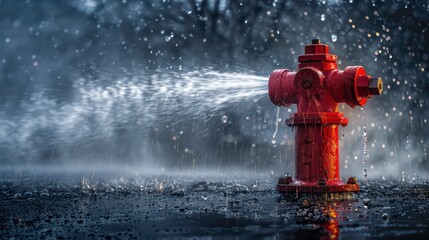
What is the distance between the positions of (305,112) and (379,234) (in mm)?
4168

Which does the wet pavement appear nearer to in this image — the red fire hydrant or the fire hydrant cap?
the red fire hydrant

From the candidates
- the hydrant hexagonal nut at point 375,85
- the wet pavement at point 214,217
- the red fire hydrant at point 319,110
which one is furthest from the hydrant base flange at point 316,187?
the hydrant hexagonal nut at point 375,85

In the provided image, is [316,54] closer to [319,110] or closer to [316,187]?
[319,110]

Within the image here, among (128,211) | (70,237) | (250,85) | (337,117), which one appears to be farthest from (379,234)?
(250,85)

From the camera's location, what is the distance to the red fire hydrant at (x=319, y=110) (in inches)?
359

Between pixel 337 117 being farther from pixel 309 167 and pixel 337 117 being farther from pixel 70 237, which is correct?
pixel 70 237

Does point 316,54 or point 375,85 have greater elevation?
point 316,54

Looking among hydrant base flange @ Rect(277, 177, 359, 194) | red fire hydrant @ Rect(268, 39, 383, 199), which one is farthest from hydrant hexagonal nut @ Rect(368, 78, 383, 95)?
hydrant base flange @ Rect(277, 177, 359, 194)

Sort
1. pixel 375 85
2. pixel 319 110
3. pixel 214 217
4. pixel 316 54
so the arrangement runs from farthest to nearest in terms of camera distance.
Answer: pixel 316 54 → pixel 319 110 → pixel 375 85 → pixel 214 217

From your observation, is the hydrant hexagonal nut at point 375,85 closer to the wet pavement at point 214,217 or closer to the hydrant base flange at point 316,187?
the hydrant base flange at point 316,187

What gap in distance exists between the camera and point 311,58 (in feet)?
31.1

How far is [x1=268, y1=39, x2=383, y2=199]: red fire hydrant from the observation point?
9.12 meters

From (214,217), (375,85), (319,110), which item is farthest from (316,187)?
(214,217)

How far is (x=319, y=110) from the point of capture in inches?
366
